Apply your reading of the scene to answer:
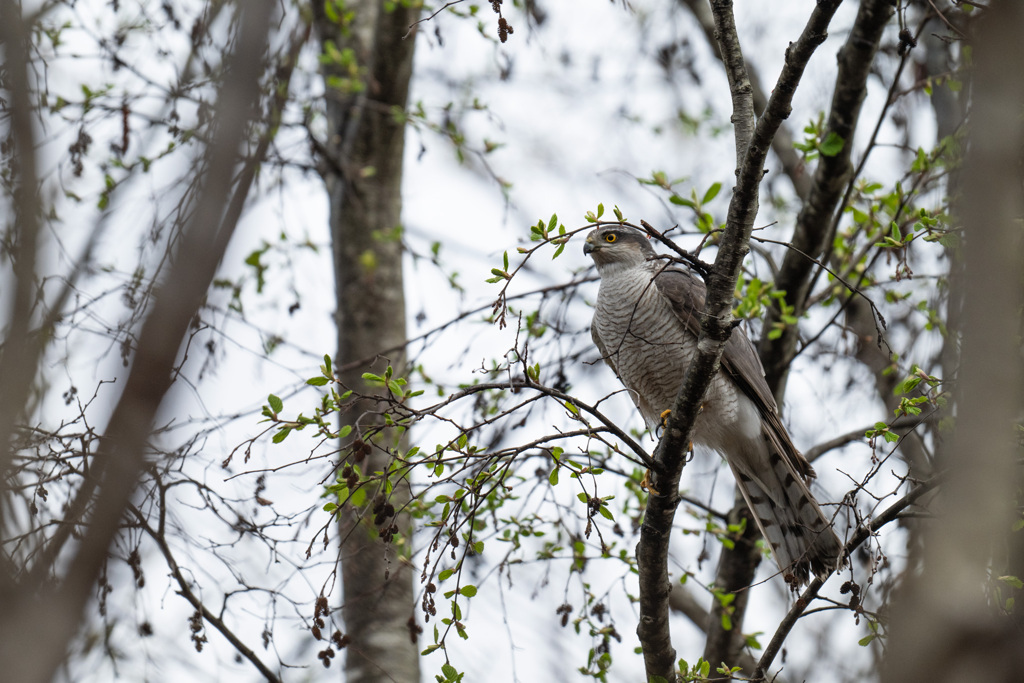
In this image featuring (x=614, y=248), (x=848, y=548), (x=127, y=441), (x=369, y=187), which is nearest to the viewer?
(x=127, y=441)

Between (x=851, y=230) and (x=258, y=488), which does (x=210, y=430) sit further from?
(x=851, y=230)

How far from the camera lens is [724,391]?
4297mm

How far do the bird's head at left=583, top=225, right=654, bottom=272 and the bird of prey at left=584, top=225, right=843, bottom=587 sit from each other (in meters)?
0.24

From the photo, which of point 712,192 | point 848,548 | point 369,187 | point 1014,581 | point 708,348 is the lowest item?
point 1014,581

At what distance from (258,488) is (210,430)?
30 cm

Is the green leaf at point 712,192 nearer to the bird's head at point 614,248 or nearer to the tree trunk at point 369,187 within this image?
the bird's head at point 614,248

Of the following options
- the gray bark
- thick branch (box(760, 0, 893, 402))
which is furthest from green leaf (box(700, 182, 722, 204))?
the gray bark

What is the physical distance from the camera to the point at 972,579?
1050mm

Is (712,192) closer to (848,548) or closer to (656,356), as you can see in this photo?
(656,356)

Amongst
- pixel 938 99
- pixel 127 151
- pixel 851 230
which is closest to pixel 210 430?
pixel 127 151

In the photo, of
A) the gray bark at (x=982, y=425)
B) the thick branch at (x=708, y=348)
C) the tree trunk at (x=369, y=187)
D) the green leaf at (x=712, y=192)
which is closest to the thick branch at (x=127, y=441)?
the gray bark at (x=982, y=425)

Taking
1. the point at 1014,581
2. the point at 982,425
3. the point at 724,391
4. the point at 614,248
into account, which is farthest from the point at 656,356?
the point at 982,425

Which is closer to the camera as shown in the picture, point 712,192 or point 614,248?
point 712,192

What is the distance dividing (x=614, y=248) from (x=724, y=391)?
41.7 inches
